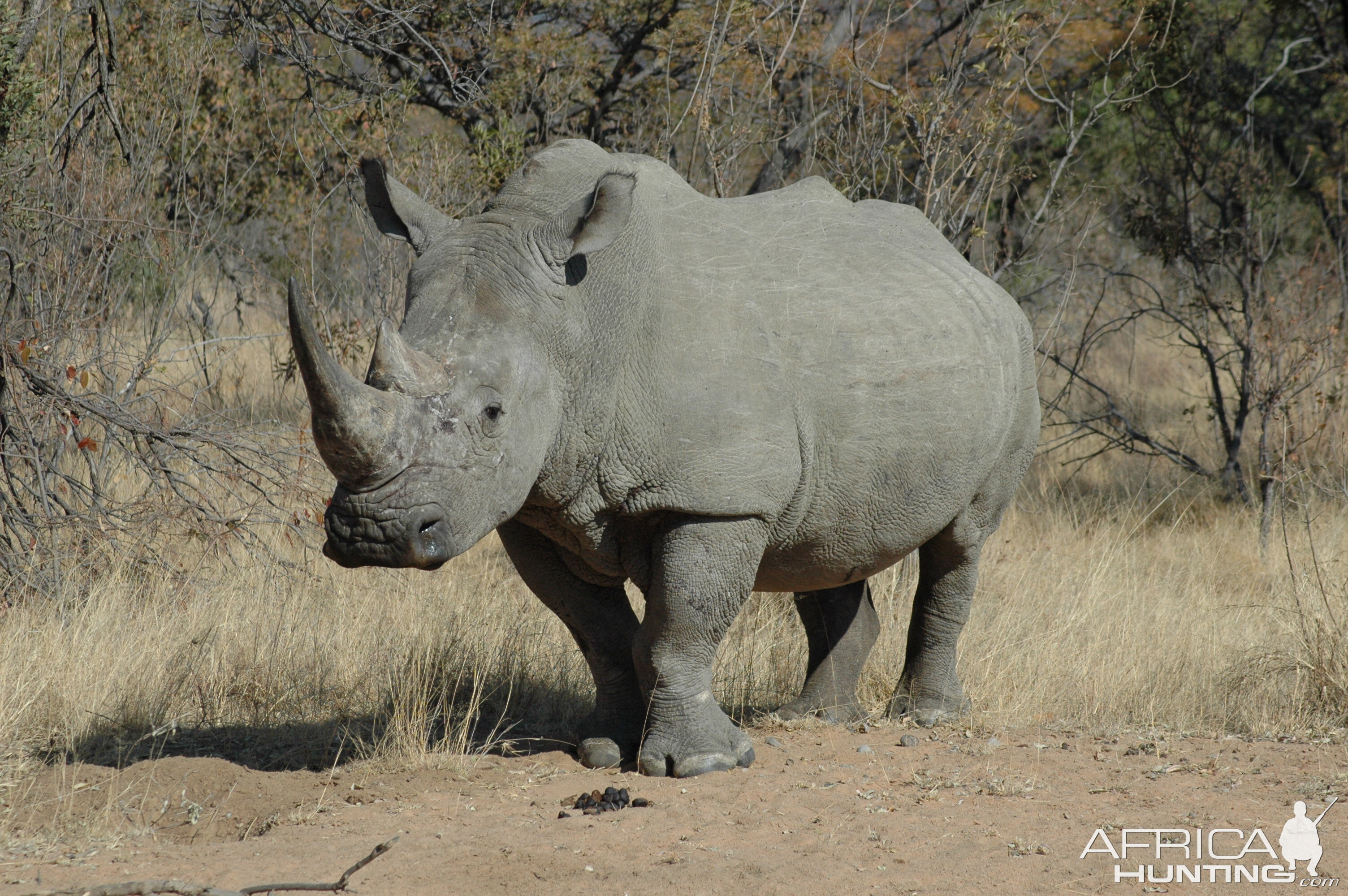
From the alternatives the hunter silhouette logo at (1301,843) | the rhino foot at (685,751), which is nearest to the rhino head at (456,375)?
the rhino foot at (685,751)

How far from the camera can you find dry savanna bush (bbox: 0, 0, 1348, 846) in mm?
5918

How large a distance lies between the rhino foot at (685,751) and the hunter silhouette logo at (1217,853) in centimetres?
130

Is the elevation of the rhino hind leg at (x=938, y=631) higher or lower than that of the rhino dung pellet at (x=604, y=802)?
higher

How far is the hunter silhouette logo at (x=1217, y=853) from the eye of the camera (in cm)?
399

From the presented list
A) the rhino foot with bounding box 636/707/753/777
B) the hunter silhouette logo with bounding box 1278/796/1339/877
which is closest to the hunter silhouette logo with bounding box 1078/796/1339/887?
the hunter silhouette logo with bounding box 1278/796/1339/877

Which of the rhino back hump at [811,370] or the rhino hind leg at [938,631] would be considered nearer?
the rhino back hump at [811,370]

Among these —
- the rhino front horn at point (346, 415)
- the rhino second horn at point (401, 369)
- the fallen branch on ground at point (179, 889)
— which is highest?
the rhino second horn at point (401, 369)

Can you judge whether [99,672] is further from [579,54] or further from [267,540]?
[579,54]

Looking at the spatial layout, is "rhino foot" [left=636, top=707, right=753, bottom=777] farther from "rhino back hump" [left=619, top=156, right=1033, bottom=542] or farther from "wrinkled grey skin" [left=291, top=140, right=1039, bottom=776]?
"rhino back hump" [left=619, top=156, right=1033, bottom=542]

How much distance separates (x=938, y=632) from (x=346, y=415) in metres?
3.07

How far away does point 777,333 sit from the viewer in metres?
4.78

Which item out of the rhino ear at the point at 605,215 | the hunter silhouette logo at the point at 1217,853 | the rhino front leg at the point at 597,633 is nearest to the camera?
the hunter silhouette logo at the point at 1217,853

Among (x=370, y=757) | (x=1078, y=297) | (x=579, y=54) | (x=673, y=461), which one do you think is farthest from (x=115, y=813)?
(x=1078, y=297)

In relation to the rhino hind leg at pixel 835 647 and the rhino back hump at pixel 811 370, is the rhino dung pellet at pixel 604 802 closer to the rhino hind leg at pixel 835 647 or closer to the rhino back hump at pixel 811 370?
the rhino back hump at pixel 811 370
